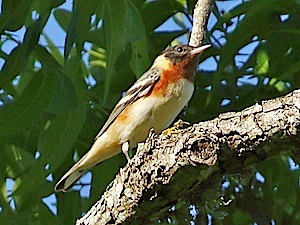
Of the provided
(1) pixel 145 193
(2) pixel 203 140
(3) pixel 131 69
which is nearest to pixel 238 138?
(2) pixel 203 140

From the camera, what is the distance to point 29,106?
154 inches

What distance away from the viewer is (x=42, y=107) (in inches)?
155

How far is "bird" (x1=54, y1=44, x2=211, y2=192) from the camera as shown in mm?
4395

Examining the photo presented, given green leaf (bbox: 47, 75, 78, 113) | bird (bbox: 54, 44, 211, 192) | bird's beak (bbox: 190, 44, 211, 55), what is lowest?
bird (bbox: 54, 44, 211, 192)

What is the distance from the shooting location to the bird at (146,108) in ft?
14.4

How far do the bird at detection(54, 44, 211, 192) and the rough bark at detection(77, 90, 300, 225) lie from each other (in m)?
1.58

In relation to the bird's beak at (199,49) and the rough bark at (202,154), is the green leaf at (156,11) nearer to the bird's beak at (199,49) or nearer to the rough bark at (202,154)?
the bird's beak at (199,49)

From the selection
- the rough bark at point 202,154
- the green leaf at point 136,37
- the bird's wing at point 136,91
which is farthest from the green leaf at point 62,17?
the rough bark at point 202,154

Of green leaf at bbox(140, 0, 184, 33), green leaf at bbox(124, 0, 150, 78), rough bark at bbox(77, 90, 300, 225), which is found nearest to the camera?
rough bark at bbox(77, 90, 300, 225)

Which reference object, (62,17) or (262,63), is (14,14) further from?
(262,63)

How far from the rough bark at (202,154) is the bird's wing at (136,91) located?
5.10ft

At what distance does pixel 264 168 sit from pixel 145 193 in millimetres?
1646

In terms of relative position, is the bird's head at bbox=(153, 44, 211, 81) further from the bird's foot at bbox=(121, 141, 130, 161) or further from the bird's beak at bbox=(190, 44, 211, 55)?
the bird's foot at bbox=(121, 141, 130, 161)

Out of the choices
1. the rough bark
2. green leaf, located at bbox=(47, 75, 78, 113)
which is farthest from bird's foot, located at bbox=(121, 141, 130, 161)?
the rough bark
